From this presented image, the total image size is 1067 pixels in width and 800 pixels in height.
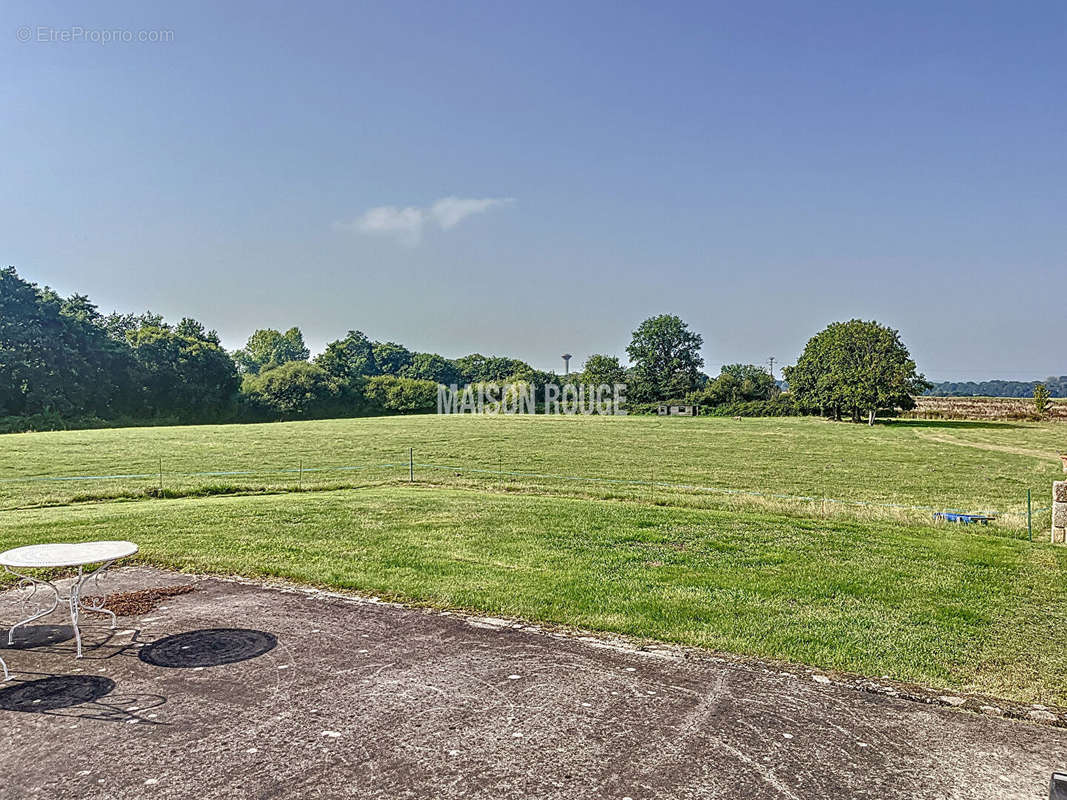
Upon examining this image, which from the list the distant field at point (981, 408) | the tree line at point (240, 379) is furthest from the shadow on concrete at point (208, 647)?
the distant field at point (981, 408)

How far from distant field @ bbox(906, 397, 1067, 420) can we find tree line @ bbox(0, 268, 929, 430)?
38.3 ft

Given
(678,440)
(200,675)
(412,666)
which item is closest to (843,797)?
(412,666)

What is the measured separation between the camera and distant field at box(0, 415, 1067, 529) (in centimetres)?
1914

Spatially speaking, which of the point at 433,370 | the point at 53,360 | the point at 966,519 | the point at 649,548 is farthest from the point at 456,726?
the point at 433,370

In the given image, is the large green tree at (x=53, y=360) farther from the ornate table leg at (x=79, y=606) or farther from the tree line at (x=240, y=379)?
the ornate table leg at (x=79, y=606)

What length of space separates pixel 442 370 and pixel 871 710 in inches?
5366

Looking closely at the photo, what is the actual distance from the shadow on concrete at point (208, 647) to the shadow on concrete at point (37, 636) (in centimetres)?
91

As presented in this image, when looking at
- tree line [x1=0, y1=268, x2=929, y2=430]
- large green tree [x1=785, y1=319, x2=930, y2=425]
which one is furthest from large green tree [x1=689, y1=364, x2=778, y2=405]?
large green tree [x1=785, y1=319, x2=930, y2=425]

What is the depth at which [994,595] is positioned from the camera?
8.19 metres

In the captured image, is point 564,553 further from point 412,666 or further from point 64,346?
point 64,346

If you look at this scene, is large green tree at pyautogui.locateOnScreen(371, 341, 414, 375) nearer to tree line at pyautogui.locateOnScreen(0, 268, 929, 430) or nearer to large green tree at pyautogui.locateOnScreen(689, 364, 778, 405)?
tree line at pyautogui.locateOnScreen(0, 268, 929, 430)

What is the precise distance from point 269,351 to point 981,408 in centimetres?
12228

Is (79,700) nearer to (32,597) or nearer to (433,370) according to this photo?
(32,597)

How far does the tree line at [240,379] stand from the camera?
58875 mm
